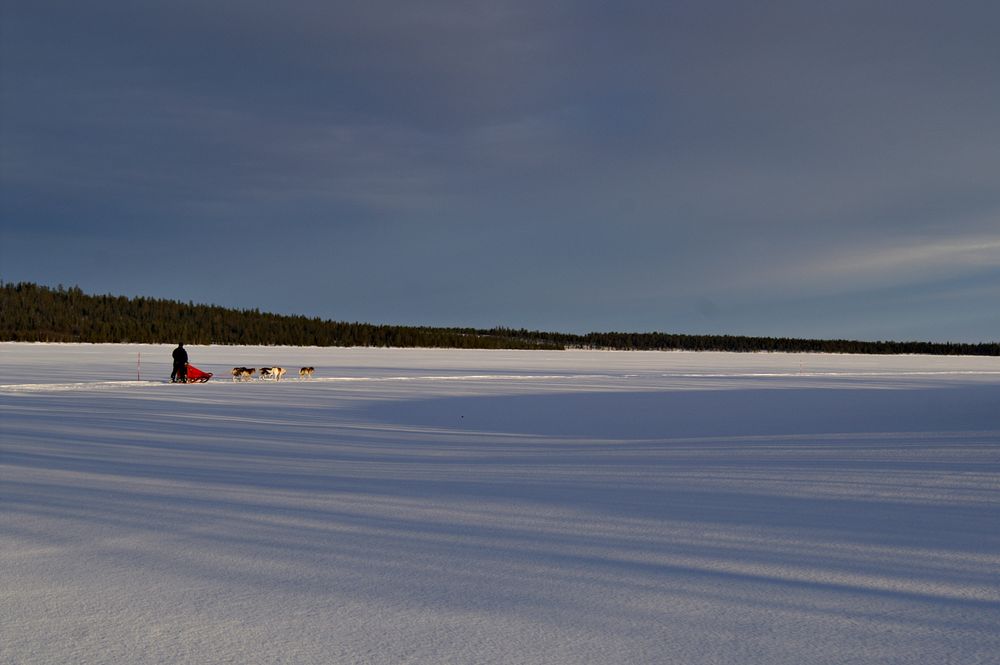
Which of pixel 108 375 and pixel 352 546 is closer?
pixel 352 546

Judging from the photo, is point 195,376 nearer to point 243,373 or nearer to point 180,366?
point 180,366

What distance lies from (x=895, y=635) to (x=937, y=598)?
63 cm

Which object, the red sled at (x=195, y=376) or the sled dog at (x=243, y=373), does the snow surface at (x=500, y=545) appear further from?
the sled dog at (x=243, y=373)

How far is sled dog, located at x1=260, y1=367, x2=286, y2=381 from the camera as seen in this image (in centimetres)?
2423

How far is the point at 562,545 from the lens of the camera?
16.4 feet

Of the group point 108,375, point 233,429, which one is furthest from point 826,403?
point 108,375

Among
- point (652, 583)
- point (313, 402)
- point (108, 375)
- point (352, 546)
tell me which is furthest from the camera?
point (108, 375)

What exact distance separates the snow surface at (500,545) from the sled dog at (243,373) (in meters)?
12.3

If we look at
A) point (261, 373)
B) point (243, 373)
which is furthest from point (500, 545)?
point (261, 373)

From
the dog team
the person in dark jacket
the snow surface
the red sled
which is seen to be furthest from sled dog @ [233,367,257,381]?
the snow surface

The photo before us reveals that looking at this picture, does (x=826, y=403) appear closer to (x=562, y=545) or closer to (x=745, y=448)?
(x=745, y=448)

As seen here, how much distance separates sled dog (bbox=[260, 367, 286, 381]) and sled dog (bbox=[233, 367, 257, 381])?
1.23 feet

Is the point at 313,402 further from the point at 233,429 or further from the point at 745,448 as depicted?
the point at 745,448

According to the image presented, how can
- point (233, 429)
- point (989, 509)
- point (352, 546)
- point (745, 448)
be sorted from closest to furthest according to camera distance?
point (352, 546), point (989, 509), point (745, 448), point (233, 429)
